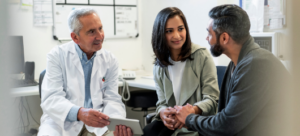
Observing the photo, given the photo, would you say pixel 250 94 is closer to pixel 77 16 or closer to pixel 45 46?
pixel 77 16

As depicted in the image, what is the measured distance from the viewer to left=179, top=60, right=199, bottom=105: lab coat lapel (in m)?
1.44

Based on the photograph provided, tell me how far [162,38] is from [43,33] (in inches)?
58.0

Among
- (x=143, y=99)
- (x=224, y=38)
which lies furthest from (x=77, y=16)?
(x=143, y=99)

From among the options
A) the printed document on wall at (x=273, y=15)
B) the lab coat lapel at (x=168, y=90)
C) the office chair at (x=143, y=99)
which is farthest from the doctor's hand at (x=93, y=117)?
the printed document on wall at (x=273, y=15)

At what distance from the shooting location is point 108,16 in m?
2.83

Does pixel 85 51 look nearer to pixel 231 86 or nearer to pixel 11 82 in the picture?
pixel 231 86

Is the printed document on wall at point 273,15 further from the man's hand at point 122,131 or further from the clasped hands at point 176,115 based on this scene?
the man's hand at point 122,131

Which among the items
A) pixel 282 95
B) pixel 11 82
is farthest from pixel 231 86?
pixel 11 82

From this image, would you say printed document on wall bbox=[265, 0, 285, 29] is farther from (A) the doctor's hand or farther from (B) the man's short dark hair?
(A) the doctor's hand

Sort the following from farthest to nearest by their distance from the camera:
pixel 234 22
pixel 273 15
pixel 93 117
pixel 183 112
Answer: pixel 273 15
pixel 93 117
pixel 183 112
pixel 234 22

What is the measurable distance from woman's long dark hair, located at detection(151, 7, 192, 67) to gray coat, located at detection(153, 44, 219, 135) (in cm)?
4

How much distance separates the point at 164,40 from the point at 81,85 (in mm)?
555

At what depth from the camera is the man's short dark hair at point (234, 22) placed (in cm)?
102

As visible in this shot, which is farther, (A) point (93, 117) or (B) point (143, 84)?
(B) point (143, 84)
